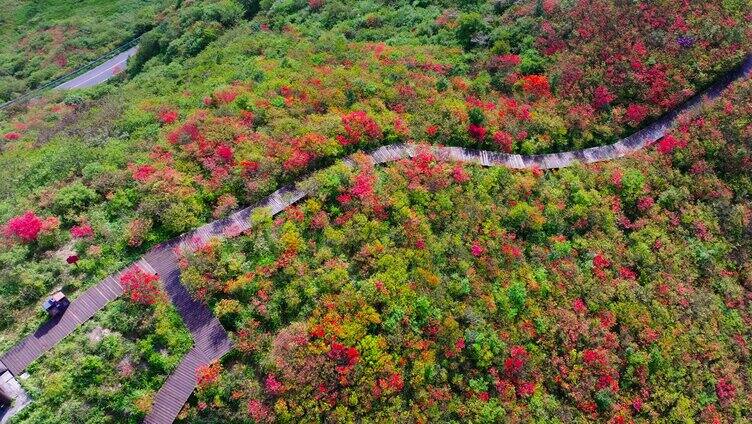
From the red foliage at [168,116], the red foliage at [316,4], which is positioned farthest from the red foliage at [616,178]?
the red foliage at [316,4]

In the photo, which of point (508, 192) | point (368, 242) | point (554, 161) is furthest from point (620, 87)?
point (368, 242)

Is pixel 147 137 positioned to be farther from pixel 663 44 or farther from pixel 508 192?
pixel 663 44

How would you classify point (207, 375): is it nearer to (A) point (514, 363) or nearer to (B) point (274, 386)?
(B) point (274, 386)

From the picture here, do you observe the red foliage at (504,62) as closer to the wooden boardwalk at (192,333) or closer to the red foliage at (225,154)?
the red foliage at (225,154)

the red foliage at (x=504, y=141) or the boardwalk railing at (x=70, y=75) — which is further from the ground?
the boardwalk railing at (x=70, y=75)

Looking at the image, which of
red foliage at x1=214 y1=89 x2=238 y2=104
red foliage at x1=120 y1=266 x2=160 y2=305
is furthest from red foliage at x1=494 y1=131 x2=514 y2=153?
red foliage at x1=120 y1=266 x2=160 y2=305

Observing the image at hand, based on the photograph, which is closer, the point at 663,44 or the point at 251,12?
the point at 663,44

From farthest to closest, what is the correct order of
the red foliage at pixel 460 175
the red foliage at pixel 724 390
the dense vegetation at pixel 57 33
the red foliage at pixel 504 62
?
the dense vegetation at pixel 57 33 < the red foliage at pixel 504 62 < the red foliage at pixel 460 175 < the red foliage at pixel 724 390

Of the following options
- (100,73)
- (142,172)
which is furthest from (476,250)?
(100,73)
